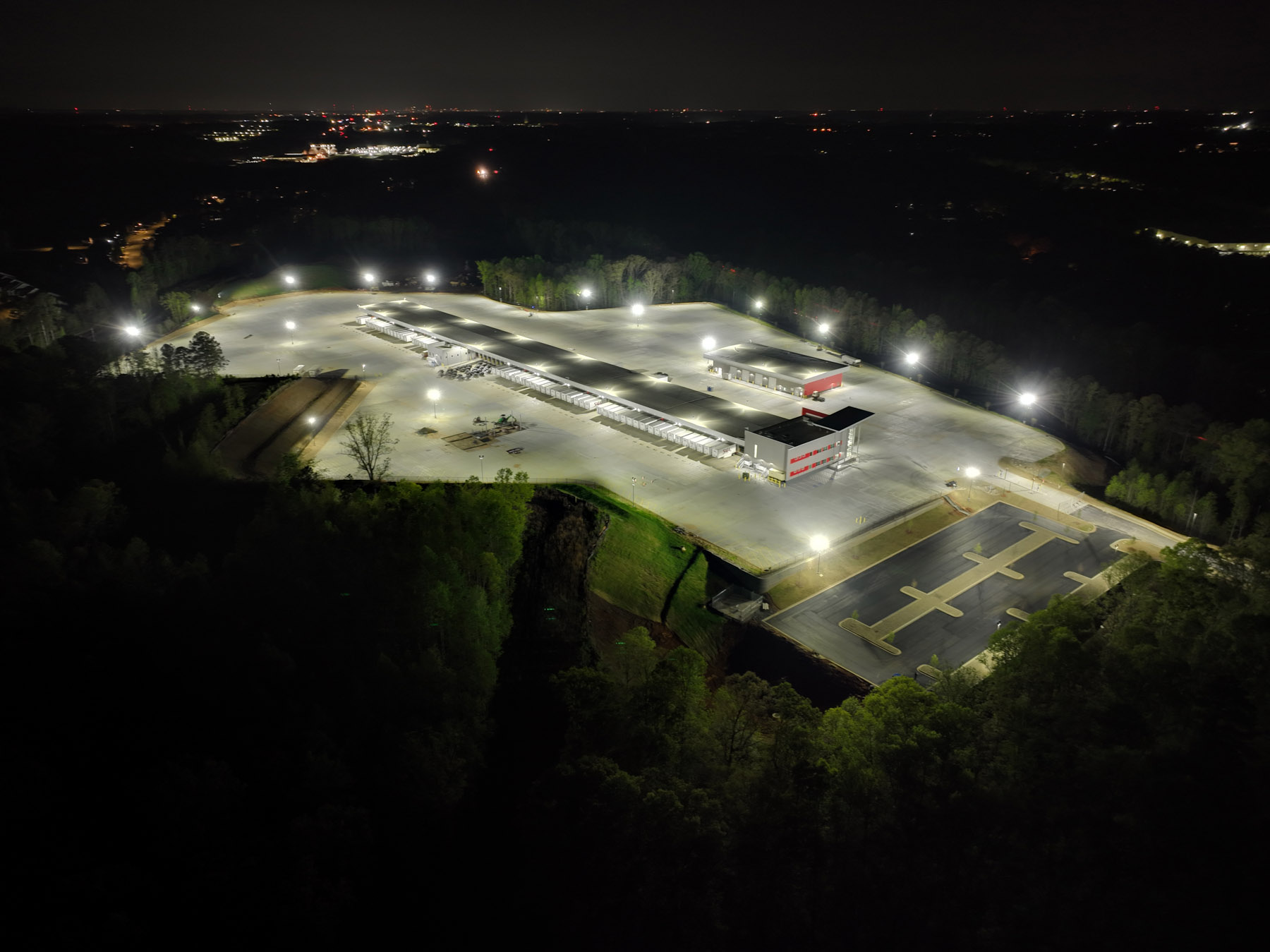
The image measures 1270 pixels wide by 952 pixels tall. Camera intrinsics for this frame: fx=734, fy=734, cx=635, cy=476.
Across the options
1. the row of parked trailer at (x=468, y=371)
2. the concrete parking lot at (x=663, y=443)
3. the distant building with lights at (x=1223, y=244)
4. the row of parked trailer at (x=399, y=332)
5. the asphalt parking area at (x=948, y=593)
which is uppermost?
the distant building with lights at (x=1223, y=244)

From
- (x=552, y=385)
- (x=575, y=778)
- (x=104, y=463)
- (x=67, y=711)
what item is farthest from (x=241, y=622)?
(x=552, y=385)

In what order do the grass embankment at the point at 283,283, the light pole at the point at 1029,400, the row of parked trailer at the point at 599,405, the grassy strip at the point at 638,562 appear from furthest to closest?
the grass embankment at the point at 283,283, the light pole at the point at 1029,400, the row of parked trailer at the point at 599,405, the grassy strip at the point at 638,562

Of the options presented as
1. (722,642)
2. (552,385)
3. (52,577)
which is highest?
(52,577)

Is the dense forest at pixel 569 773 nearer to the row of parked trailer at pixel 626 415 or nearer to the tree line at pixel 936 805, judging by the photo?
the tree line at pixel 936 805

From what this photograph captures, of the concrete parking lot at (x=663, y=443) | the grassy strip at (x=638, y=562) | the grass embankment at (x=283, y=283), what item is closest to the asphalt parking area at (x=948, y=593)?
the concrete parking lot at (x=663, y=443)

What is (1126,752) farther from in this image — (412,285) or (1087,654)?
(412,285)

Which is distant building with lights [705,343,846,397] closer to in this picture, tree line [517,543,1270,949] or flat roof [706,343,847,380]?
flat roof [706,343,847,380]
